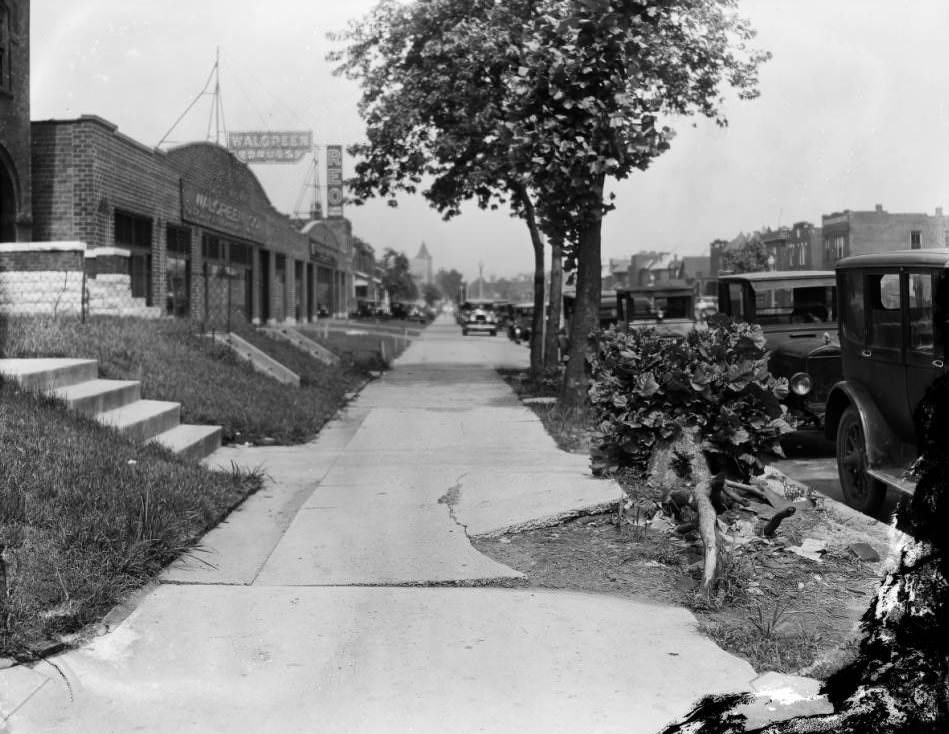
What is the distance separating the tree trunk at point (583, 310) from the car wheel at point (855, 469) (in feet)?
21.0

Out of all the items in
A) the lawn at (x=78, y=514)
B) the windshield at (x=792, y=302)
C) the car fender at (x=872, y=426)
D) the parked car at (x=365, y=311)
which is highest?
the parked car at (x=365, y=311)

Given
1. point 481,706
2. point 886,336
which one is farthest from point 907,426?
point 481,706

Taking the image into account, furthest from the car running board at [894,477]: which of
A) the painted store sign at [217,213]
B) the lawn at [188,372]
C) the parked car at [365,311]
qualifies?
the parked car at [365,311]

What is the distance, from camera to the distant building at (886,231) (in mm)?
4682

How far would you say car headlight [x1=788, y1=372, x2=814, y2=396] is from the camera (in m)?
9.97

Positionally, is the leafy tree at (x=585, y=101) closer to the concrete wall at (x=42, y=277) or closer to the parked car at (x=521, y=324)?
the concrete wall at (x=42, y=277)

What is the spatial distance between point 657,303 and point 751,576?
1436 cm

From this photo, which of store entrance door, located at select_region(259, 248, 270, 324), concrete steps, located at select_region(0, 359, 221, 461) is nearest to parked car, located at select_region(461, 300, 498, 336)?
store entrance door, located at select_region(259, 248, 270, 324)

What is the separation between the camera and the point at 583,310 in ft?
47.7

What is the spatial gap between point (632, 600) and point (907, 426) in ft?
8.98

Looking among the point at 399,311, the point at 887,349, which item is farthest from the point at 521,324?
the point at 887,349

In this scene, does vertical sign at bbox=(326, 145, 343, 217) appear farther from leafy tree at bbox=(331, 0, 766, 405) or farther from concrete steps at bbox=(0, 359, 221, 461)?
concrete steps at bbox=(0, 359, 221, 461)

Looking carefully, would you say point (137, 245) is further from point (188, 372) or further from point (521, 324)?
point (521, 324)

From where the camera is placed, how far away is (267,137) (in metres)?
34.9
